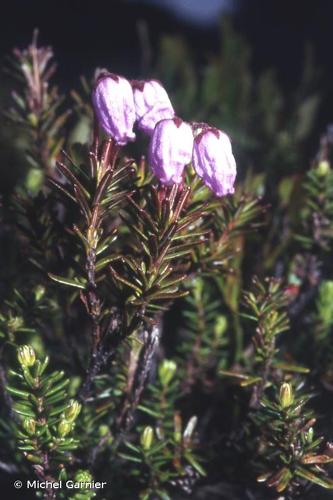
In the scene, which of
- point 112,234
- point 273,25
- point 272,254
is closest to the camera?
point 112,234

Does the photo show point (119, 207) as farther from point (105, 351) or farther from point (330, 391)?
point (330, 391)

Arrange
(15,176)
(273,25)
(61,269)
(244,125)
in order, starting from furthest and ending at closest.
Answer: (273,25) < (244,125) < (15,176) < (61,269)

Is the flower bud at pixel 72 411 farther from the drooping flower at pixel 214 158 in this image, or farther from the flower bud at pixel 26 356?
the drooping flower at pixel 214 158

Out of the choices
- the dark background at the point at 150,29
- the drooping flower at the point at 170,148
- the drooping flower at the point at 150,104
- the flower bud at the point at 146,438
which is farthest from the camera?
the dark background at the point at 150,29

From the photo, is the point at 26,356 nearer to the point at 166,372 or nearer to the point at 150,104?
the point at 166,372

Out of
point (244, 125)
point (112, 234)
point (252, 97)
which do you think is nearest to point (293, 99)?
point (252, 97)

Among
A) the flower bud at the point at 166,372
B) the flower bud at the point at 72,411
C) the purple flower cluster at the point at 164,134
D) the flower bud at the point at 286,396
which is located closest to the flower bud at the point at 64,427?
the flower bud at the point at 72,411

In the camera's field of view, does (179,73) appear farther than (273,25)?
No
